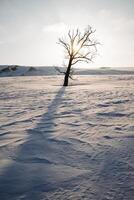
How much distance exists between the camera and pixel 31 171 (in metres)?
3.29

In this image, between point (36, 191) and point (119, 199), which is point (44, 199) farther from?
point (119, 199)

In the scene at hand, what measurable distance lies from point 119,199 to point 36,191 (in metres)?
1.08

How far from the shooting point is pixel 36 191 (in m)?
2.77

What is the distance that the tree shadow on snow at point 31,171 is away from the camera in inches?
109

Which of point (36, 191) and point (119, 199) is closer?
point (119, 199)

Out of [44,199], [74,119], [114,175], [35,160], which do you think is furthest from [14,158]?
[74,119]

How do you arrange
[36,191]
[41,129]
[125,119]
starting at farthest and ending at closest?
[125,119]
[41,129]
[36,191]

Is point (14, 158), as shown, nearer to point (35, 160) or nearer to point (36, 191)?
point (35, 160)

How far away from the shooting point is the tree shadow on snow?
2770 millimetres

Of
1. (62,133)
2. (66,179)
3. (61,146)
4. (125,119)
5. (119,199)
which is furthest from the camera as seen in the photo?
(125,119)

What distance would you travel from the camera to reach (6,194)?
2.72m

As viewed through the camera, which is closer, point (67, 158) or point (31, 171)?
point (31, 171)

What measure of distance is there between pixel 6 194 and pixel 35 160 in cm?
103

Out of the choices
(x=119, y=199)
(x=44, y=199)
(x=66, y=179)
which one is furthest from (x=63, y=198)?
(x=119, y=199)
